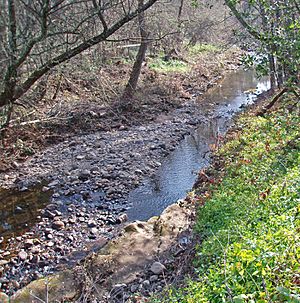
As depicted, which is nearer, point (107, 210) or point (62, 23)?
point (62, 23)

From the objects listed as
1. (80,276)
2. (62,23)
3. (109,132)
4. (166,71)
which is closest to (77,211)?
(80,276)

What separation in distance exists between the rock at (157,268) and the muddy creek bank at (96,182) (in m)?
1.63

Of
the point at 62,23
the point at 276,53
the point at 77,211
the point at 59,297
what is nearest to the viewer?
the point at 59,297

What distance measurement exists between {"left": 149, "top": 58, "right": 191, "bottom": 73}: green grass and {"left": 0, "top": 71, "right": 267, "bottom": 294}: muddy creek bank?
4802mm

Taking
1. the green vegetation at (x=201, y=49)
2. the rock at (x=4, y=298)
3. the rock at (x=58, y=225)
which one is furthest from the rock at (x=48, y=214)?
the green vegetation at (x=201, y=49)

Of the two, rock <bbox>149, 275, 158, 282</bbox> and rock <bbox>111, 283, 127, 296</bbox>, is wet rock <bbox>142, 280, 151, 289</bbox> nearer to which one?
rock <bbox>149, 275, 158, 282</bbox>

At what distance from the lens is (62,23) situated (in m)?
7.29

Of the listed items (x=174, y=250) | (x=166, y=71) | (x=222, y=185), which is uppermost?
(x=166, y=71)

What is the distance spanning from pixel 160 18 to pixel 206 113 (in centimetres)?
378

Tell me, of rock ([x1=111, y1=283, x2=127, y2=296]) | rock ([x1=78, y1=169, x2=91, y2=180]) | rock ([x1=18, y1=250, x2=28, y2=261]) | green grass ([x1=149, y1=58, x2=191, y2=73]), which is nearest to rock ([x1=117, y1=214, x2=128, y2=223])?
rock ([x1=18, y1=250, x2=28, y2=261])

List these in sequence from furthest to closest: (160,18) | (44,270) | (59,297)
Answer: (160,18) → (44,270) → (59,297)

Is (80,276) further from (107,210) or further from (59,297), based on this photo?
(107,210)

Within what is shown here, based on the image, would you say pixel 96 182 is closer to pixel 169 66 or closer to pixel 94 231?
pixel 94 231

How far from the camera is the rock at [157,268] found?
5262mm
